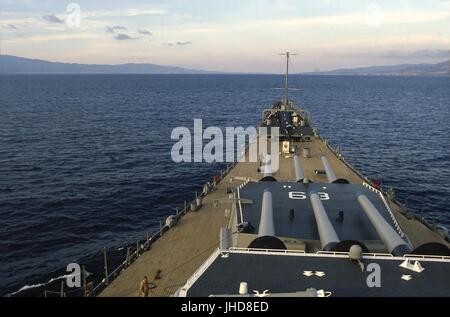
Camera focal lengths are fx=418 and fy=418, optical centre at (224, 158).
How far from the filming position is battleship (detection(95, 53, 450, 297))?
72.2ft

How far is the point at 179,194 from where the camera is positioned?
6681cm

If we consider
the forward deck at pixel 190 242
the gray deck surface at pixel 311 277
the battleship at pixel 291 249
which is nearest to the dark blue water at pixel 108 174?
the forward deck at pixel 190 242

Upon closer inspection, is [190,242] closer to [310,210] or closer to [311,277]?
[310,210]

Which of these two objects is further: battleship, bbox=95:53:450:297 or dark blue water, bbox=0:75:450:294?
dark blue water, bbox=0:75:450:294

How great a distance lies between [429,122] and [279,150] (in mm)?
99362

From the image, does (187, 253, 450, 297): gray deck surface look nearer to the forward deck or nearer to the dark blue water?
the forward deck

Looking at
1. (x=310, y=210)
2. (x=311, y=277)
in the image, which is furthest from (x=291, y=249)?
(x=310, y=210)

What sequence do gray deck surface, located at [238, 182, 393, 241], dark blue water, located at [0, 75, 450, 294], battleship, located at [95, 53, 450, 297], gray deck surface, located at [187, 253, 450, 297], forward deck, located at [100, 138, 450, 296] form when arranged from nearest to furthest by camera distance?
gray deck surface, located at [187, 253, 450, 297]
battleship, located at [95, 53, 450, 297]
forward deck, located at [100, 138, 450, 296]
gray deck surface, located at [238, 182, 393, 241]
dark blue water, located at [0, 75, 450, 294]

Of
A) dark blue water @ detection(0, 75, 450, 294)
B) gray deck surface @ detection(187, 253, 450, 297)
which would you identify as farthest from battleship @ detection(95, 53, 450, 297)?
dark blue water @ detection(0, 75, 450, 294)

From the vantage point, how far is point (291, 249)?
1172 inches

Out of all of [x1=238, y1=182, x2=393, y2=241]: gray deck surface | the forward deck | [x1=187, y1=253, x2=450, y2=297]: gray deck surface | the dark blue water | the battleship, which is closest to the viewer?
[x1=187, y1=253, x2=450, y2=297]: gray deck surface

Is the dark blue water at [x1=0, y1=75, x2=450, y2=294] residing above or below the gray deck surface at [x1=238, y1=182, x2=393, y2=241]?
below
